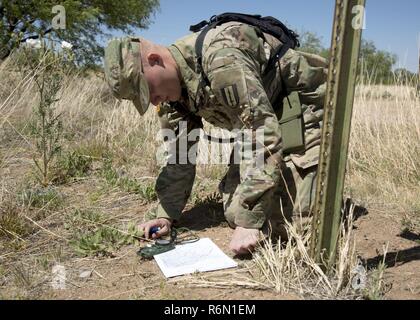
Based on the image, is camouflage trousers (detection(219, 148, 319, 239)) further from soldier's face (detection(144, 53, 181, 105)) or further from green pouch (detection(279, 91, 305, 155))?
soldier's face (detection(144, 53, 181, 105))

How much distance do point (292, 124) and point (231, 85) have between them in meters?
0.65

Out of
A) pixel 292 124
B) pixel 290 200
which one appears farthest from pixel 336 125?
pixel 290 200

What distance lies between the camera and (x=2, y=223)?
2.82 m

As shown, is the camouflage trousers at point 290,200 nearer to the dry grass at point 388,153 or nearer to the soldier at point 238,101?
the soldier at point 238,101

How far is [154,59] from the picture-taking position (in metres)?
2.52

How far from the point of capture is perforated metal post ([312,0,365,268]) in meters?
1.77

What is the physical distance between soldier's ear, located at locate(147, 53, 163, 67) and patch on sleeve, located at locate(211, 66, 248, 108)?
13.8 inches

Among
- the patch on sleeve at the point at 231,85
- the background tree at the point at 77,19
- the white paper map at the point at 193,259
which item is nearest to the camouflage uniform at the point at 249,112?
the patch on sleeve at the point at 231,85

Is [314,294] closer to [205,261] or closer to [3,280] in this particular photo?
[205,261]

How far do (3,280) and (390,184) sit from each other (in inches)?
119

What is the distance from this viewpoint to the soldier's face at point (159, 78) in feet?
8.20

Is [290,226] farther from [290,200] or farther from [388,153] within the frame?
[388,153]
